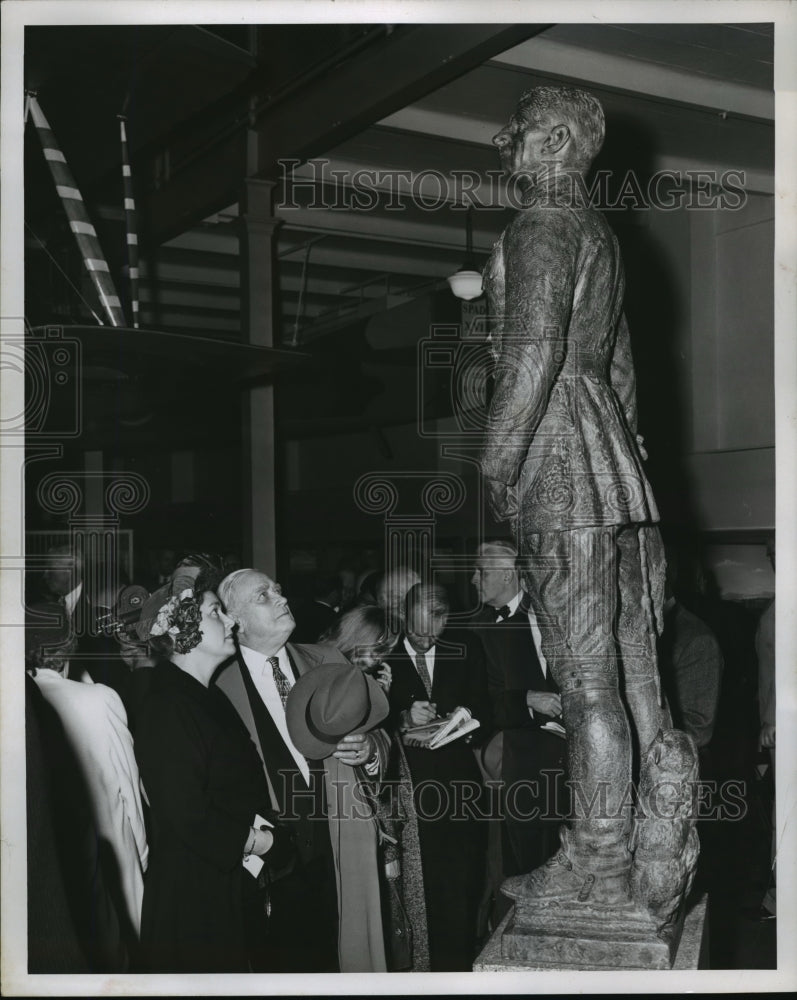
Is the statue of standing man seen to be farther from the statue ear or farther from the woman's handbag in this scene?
the woman's handbag

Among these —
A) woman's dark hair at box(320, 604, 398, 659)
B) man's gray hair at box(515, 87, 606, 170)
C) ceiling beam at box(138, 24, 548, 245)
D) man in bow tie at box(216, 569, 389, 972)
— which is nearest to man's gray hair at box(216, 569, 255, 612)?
man in bow tie at box(216, 569, 389, 972)

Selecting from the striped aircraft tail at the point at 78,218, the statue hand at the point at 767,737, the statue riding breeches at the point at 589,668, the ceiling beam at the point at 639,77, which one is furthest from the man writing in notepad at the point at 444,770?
the ceiling beam at the point at 639,77

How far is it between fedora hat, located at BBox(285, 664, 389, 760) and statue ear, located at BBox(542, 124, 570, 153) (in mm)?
1397

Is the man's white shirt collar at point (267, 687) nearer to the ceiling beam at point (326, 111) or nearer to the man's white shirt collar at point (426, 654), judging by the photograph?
the man's white shirt collar at point (426, 654)

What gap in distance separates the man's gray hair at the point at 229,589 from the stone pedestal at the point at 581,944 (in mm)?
1123

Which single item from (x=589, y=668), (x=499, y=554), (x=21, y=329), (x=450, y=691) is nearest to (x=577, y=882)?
(x=589, y=668)

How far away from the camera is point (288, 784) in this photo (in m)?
2.98

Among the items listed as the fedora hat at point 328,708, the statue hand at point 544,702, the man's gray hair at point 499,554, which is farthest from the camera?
the man's gray hair at point 499,554

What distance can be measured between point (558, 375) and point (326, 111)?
2266 mm

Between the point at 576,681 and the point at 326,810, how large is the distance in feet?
2.75

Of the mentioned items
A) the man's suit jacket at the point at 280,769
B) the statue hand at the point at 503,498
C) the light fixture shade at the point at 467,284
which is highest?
the light fixture shade at the point at 467,284

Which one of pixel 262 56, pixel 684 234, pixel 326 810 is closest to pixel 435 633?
pixel 326 810

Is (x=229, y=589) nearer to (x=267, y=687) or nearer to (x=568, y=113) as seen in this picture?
(x=267, y=687)

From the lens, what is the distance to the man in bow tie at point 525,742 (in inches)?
141
